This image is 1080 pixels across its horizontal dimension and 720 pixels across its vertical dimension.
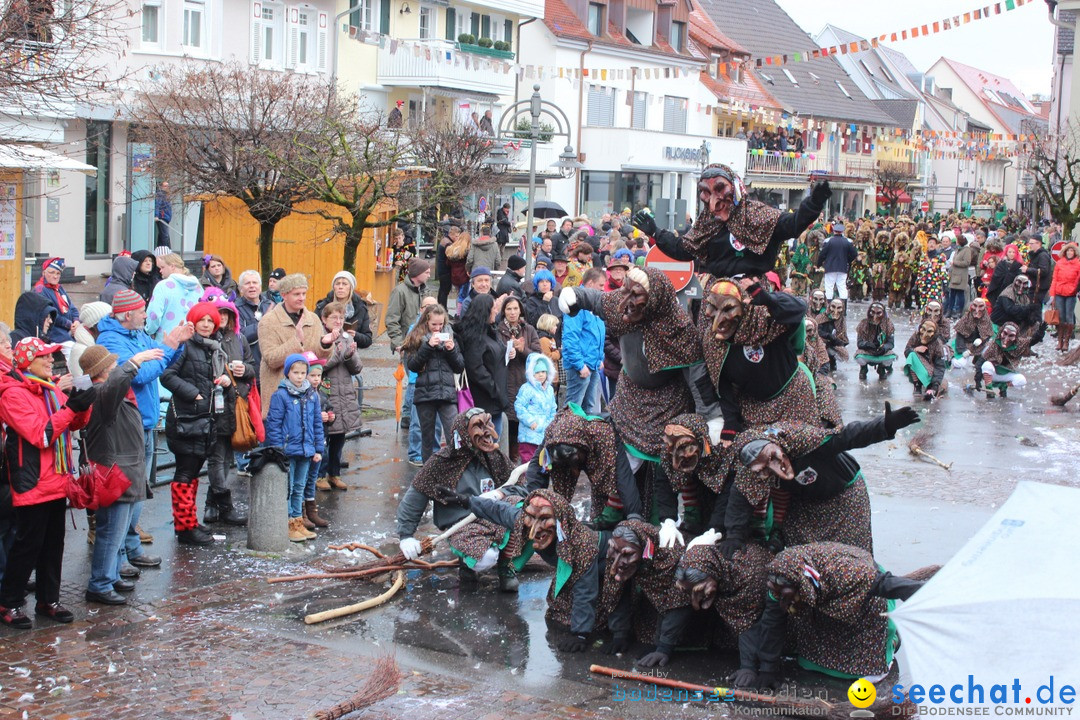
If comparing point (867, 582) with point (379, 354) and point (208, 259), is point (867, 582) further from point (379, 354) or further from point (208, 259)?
point (379, 354)

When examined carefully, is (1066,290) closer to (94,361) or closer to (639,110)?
(94,361)

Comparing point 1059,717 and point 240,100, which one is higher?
point 240,100

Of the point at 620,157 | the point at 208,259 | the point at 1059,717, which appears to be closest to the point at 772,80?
the point at 620,157

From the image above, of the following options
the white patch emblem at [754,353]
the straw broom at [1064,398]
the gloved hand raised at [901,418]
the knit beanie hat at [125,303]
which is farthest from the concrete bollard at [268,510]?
the straw broom at [1064,398]

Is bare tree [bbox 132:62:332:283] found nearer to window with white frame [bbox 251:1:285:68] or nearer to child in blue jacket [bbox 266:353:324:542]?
child in blue jacket [bbox 266:353:324:542]

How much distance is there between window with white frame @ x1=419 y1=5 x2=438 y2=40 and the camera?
128 feet

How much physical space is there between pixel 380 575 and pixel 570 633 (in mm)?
A: 1695

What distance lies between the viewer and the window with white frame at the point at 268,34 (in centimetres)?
3069

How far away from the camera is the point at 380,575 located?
9.12 metres

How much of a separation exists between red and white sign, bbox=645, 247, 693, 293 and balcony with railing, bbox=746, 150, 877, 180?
150ft

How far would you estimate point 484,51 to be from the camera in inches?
1596

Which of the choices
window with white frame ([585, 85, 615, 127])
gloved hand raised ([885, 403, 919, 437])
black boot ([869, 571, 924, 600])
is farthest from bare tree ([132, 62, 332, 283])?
window with white frame ([585, 85, 615, 127])

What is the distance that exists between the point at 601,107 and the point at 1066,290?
27.2 meters

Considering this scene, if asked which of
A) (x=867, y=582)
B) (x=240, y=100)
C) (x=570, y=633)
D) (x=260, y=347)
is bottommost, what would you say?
(x=570, y=633)
